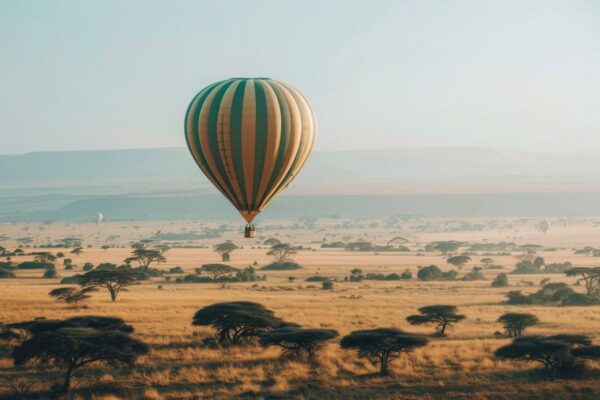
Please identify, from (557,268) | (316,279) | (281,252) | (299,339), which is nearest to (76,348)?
(299,339)

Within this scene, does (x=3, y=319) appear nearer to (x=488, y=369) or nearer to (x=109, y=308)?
(x=109, y=308)

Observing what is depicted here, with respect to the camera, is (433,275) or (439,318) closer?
(439,318)

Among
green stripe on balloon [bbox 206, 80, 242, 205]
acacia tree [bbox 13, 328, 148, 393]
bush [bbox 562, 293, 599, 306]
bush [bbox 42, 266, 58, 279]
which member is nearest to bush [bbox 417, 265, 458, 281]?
bush [bbox 562, 293, 599, 306]

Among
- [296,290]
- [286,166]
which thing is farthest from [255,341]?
[296,290]

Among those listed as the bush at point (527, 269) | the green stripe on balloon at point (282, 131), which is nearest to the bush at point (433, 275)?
the bush at point (527, 269)

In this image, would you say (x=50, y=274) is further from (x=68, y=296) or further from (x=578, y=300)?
(x=578, y=300)

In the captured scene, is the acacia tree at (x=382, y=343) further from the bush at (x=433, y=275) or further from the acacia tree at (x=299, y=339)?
the bush at (x=433, y=275)

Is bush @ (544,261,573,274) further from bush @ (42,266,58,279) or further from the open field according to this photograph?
bush @ (42,266,58,279)
